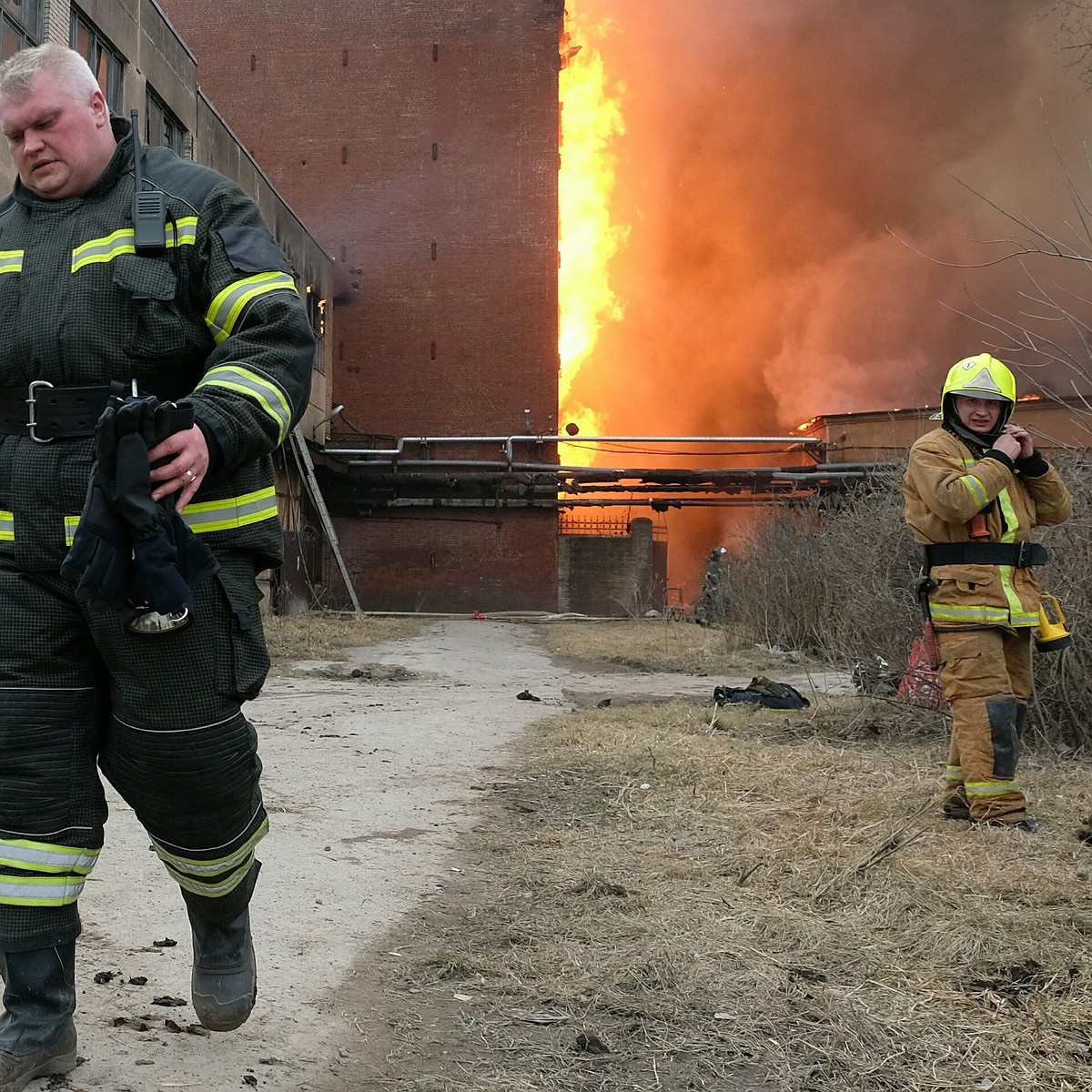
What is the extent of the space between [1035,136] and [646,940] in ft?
118

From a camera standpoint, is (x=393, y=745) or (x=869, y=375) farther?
(x=869, y=375)

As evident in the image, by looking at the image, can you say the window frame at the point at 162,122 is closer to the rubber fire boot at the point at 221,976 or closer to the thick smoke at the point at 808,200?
the rubber fire boot at the point at 221,976

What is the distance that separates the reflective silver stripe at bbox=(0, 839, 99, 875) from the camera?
2209mm

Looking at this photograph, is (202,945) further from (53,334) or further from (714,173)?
(714,173)

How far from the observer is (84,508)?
208cm

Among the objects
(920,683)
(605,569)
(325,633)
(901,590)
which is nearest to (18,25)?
(325,633)

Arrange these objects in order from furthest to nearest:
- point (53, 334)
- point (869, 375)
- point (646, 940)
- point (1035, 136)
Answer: point (869, 375) → point (1035, 136) → point (646, 940) → point (53, 334)

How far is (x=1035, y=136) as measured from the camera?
112ft

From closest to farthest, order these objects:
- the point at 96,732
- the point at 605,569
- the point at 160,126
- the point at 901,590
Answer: the point at 96,732
the point at 901,590
the point at 160,126
the point at 605,569

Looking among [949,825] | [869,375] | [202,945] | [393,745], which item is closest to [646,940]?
[202,945]

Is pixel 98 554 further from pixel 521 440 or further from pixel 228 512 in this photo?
pixel 521 440

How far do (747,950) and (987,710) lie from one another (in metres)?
1.93

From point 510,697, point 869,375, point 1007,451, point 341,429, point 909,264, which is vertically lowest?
point 510,697

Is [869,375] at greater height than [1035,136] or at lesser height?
lesser
